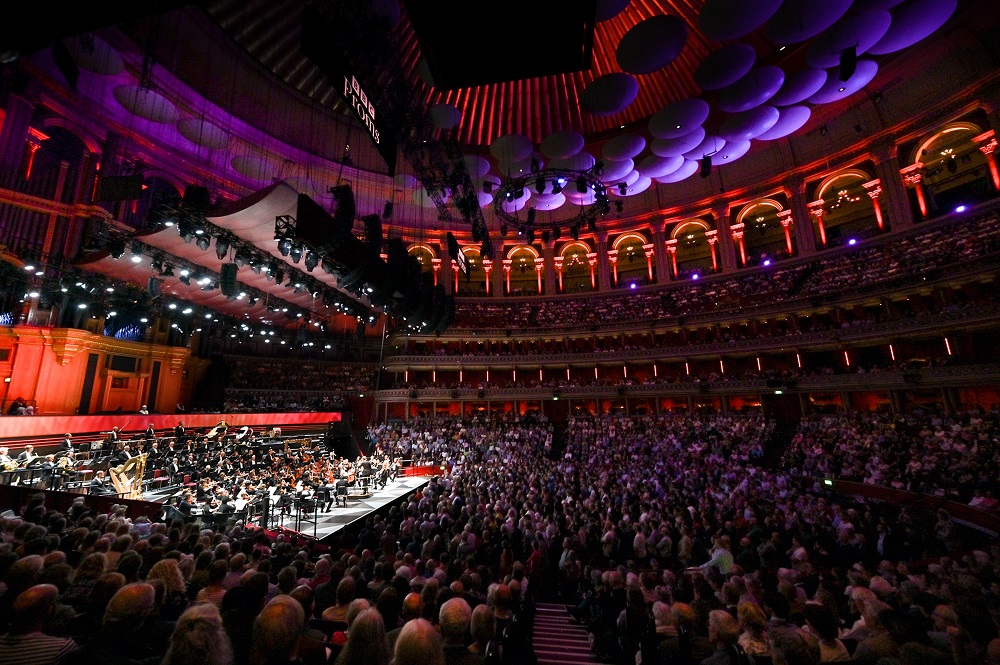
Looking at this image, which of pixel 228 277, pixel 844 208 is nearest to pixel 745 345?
pixel 844 208

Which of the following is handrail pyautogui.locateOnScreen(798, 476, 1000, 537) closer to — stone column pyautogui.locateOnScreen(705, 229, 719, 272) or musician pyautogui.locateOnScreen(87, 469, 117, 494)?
stone column pyautogui.locateOnScreen(705, 229, 719, 272)

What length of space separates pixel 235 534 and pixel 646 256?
3281cm

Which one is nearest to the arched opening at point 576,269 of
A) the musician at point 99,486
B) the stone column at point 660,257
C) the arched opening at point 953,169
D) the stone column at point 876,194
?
the stone column at point 660,257

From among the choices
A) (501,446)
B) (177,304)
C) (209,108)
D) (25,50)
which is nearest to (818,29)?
(25,50)

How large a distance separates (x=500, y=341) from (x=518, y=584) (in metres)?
27.9

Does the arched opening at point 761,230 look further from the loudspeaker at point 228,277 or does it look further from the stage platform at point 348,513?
the loudspeaker at point 228,277

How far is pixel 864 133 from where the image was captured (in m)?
22.7

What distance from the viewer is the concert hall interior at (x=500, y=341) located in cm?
376

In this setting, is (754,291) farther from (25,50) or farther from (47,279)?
(47,279)

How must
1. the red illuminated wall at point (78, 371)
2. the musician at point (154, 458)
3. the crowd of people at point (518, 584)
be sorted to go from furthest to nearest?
1. the red illuminated wall at point (78, 371)
2. the musician at point (154, 458)
3. the crowd of people at point (518, 584)

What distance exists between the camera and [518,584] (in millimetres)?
4656

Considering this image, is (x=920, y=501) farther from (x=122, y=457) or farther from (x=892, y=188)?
(x=122, y=457)

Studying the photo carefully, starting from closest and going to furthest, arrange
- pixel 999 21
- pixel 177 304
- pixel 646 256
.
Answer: pixel 999 21 < pixel 177 304 < pixel 646 256

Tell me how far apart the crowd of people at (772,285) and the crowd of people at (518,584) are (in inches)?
386
